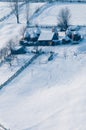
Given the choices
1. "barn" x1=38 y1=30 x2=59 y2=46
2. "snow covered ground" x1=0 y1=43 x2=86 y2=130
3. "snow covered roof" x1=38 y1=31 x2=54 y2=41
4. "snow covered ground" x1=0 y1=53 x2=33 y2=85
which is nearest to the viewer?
"snow covered ground" x1=0 y1=43 x2=86 y2=130

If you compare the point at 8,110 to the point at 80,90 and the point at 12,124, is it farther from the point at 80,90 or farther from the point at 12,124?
the point at 80,90

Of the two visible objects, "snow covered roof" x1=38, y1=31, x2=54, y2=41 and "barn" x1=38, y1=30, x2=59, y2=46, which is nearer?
"barn" x1=38, y1=30, x2=59, y2=46

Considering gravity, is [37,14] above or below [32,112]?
above

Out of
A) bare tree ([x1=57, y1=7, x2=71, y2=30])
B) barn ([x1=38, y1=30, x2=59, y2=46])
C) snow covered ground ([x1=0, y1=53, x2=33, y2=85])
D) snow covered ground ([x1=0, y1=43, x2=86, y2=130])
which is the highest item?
bare tree ([x1=57, y1=7, x2=71, y2=30])

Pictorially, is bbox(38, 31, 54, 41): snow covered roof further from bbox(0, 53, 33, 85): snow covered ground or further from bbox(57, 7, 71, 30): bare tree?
bbox(57, 7, 71, 30): bare tree

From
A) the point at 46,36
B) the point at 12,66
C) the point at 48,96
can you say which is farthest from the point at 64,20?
the point at 48,96

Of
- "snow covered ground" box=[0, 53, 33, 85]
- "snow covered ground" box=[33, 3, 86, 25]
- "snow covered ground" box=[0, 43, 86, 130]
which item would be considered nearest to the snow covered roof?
"snow covered ground" box=[0, 53, 33, 85]

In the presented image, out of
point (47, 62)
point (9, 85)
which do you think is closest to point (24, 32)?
point (47, 62)

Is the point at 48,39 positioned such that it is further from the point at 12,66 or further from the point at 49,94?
the point at 49,94
